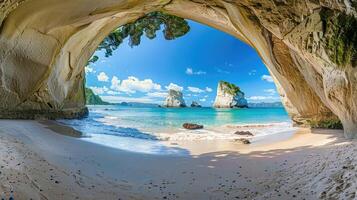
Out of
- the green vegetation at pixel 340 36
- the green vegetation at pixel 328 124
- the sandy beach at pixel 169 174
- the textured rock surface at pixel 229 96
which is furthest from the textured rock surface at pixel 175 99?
the green vegetation at pixel 340 36

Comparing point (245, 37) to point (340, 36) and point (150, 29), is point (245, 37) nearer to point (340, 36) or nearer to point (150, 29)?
point (340, 36)

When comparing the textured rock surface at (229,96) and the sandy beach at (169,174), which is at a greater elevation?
the textured rock surface at (229,96)

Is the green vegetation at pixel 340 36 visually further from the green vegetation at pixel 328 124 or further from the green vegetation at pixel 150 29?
Answer: the green vegetation at pixel 150 29

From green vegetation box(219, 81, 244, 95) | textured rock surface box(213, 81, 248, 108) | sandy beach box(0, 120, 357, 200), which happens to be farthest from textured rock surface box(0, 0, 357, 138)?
textured rock surface box(213, 81, 248, 108)

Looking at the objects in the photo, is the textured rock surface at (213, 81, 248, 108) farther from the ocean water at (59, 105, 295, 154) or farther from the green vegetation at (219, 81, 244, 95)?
the ocean water at (59, 105, 295, 154)

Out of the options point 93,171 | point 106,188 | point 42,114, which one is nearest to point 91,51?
point 42,114

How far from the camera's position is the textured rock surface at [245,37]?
19.5 ft

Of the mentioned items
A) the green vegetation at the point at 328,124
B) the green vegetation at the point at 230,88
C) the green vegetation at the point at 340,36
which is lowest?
the green vegetation at the point at 328,124

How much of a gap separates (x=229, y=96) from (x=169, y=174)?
6961 cm

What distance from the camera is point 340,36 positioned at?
582cm

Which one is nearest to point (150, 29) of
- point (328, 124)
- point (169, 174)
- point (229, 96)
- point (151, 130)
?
point (151, 130)

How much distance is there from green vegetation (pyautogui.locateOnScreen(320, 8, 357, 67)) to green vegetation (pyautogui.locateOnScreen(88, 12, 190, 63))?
867 cm

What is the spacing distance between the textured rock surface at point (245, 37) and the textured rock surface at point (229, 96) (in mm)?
61684

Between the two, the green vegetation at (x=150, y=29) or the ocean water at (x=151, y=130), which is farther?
the green vegetation at (x=150, y=29)
